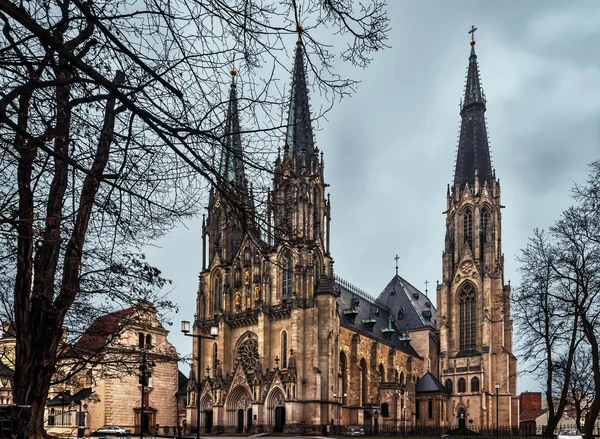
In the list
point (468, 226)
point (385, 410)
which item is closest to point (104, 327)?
point (385, 410)

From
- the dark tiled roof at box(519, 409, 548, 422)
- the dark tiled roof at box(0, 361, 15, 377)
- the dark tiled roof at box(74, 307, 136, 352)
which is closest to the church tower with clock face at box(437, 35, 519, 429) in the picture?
the dark tiled roof at box(519, 409, 548, 422)

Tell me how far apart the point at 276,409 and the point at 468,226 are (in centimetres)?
3328

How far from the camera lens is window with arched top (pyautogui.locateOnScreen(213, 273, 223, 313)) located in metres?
59.9

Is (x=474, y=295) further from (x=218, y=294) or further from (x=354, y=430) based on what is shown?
(x=218, y=294)

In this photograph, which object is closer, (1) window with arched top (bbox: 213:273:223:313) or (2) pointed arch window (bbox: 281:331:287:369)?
(2) pointed arch window (bbox: 281:331:287:369)

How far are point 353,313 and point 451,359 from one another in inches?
545

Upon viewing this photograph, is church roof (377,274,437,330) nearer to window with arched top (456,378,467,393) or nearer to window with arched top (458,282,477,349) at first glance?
window with arched top (458,282,477,349)

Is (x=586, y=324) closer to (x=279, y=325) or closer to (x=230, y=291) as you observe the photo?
(x=279, y=325)

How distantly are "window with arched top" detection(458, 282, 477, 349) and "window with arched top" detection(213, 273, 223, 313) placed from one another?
26.8 meters

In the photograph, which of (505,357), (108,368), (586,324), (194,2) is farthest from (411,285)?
(194,2)

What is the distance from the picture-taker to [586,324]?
2281cm

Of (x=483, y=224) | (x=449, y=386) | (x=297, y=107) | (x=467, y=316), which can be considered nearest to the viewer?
(x=297, y=107)

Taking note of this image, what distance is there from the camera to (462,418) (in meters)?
64.8

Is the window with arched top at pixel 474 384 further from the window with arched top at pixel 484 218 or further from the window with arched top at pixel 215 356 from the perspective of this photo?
the window with arched top at pixel 215 356
